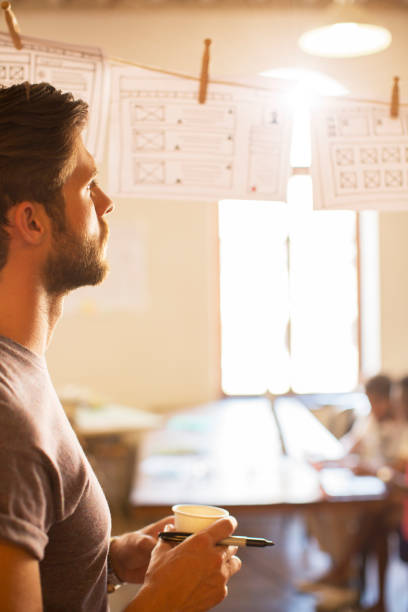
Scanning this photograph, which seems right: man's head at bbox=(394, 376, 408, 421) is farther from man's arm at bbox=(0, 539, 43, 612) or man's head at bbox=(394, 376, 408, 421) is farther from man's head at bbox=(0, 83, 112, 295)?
man's arm at bbox=(0, 539, 43, 612)

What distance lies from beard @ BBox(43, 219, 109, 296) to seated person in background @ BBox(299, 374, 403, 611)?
2.61m

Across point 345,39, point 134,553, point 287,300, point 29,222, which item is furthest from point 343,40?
point 287,300

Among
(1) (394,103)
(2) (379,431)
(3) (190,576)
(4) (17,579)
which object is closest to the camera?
(4) (17,579)

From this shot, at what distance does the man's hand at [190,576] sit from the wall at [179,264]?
5.13m

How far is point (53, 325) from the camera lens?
128cm

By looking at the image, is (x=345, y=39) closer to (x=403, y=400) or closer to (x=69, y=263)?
(x=403, y=400)

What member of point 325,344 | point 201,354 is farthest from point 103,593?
point 325,344

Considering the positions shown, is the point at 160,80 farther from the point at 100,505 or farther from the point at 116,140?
the point at 100,505

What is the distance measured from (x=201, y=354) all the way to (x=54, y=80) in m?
4.93

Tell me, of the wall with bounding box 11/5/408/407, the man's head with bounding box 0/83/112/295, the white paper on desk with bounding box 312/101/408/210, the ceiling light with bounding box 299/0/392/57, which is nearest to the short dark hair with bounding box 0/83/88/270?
the man's head with bounding box 0/83/112/295

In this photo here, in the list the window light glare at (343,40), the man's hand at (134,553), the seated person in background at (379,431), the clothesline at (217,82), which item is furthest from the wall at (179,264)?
the man's hand at (134,553)

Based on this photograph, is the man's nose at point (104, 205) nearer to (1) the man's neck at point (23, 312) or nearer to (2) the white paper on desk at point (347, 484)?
(1) the man's neck at point (23, 312)

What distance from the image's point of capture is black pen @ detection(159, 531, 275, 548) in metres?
1.22

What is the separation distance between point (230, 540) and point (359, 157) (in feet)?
3.22
